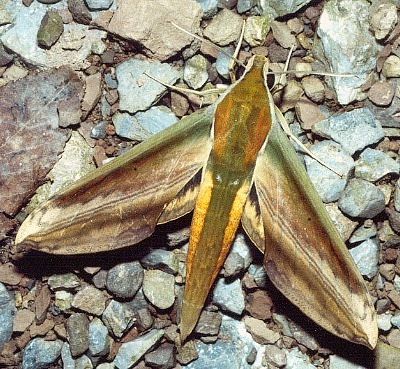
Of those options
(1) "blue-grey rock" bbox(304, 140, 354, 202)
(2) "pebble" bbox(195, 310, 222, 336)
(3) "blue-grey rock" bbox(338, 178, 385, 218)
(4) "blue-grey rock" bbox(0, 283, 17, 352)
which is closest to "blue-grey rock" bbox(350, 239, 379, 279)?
(3) "blue-grey rock" bbox(338, 178, 385, 218)

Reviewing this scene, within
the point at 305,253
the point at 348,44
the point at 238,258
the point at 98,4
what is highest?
the point at 98,4

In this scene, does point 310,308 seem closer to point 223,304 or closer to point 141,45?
point 223,304

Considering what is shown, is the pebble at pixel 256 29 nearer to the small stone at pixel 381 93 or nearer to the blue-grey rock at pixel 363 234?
the small stone at pixel 381 93

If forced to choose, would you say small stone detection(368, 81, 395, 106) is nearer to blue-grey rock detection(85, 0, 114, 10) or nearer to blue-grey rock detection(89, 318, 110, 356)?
blue-grey rock detection(85, 0, 114, 10)

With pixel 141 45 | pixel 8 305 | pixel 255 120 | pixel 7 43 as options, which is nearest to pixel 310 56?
pixel 255 120

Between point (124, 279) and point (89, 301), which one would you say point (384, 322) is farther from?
point (89, 301)

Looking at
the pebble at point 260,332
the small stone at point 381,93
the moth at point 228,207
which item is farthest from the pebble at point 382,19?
the pebble at point 260,332

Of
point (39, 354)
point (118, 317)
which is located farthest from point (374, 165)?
point (39, 354)
